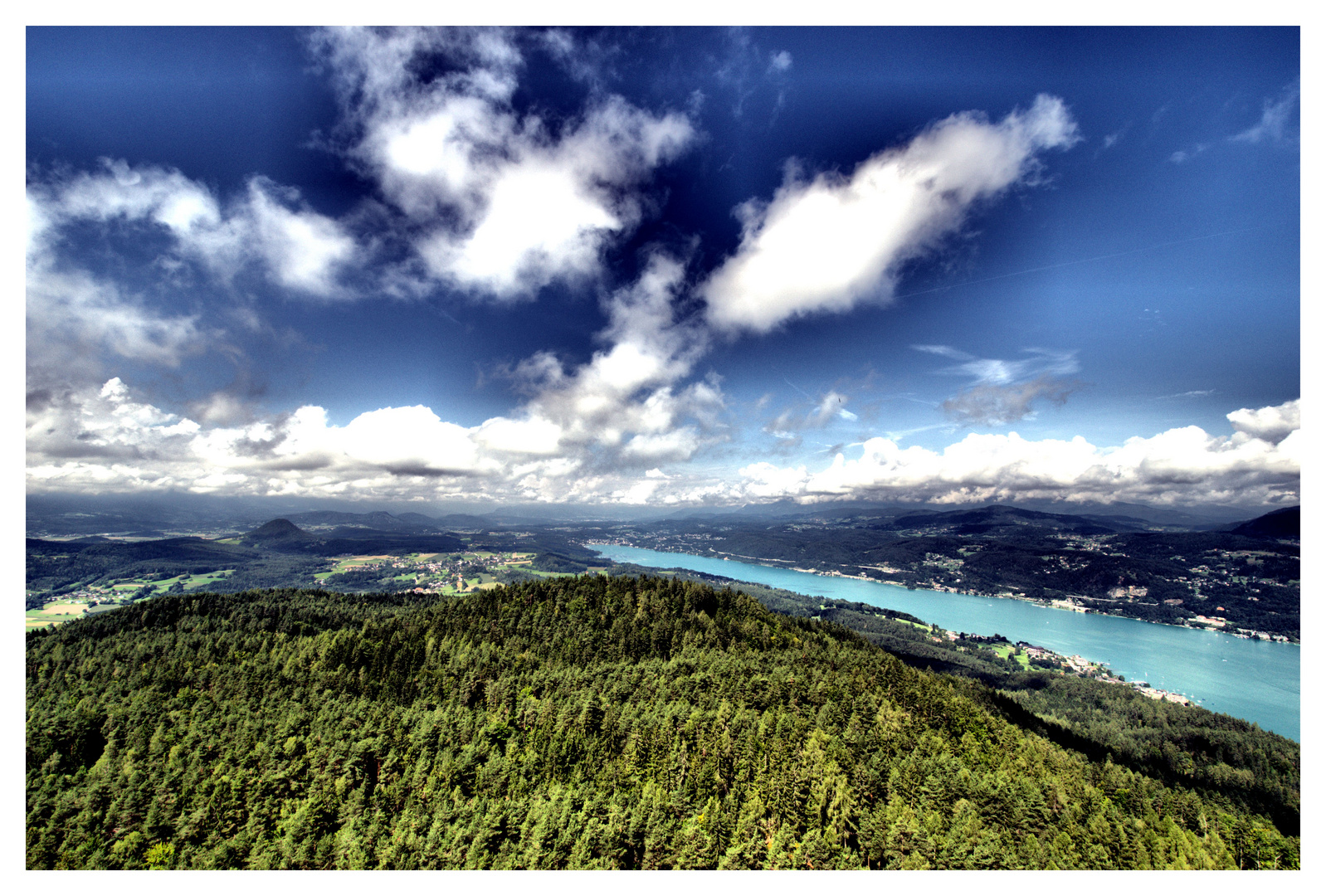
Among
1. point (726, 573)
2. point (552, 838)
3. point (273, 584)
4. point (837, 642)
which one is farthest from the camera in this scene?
point (726, 573)

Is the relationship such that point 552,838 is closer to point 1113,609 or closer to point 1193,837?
point 1193,837

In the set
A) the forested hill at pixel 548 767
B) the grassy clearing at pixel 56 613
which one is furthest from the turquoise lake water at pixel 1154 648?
the grassy clearing at pixel 56 613

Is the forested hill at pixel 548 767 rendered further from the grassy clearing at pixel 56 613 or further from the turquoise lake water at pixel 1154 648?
the turquoise lake water at pixel 1154 648

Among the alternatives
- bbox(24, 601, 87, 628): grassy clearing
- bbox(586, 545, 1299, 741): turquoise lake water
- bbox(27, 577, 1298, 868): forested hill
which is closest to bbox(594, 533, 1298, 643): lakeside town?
bbox(586, 545, 1299, 741): turquoise lake water

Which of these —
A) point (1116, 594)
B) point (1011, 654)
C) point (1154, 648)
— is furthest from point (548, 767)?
point (1116, 594)

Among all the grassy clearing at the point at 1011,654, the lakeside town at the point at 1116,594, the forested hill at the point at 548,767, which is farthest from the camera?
the lakeside town at the point at 1116,594

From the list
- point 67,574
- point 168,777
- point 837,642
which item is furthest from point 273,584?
point 837,642
